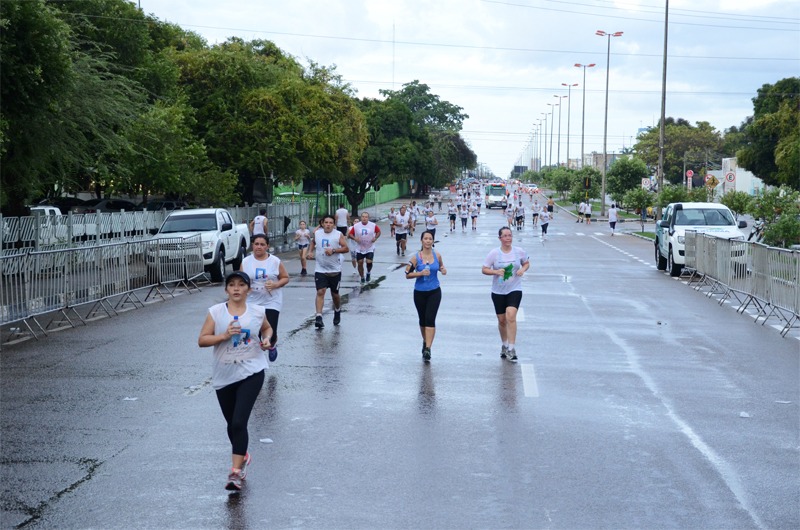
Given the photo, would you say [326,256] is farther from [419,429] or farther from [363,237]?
[363,237]

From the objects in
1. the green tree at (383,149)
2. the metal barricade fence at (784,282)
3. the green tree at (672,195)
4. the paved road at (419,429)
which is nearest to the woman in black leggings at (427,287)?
the paved road at (419,429)

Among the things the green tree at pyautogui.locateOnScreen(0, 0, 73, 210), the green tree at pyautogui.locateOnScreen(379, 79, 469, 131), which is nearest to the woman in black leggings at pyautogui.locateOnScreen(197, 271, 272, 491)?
the green tree at pyautogui.locateOnScreen(0, 0, 73, 210)

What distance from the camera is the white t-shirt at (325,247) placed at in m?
16.0

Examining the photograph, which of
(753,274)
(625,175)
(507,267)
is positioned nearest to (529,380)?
(507,267)

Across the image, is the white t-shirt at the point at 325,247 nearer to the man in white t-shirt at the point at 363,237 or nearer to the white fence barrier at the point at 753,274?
the man in white t-shirt at the point at 363,237

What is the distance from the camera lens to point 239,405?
24.8 ft

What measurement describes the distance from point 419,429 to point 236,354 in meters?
2.32

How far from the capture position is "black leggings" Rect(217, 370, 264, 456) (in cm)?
746

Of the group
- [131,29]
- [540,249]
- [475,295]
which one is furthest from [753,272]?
[131,29]

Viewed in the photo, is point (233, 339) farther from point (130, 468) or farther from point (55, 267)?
point (55, 267)

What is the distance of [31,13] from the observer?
18609mm

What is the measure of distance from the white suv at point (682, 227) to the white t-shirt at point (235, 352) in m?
21.3

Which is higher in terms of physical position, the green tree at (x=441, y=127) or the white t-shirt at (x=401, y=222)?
the green tree at (x=441, y=127)

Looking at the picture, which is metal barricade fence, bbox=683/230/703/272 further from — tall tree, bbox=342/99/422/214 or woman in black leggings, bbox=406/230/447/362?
tall tree, bbox=342/99/422/214
